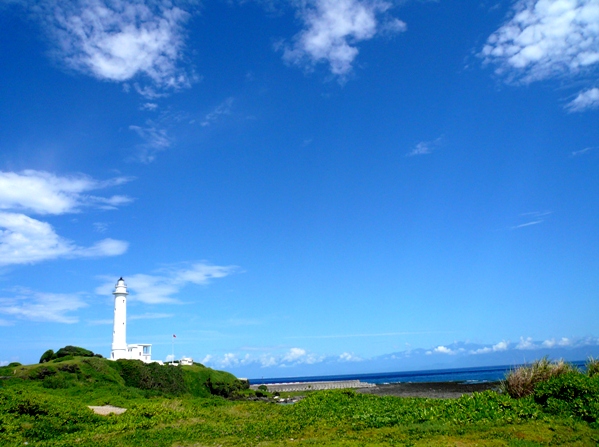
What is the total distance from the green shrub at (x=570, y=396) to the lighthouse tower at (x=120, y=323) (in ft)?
195

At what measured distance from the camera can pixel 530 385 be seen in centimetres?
2089

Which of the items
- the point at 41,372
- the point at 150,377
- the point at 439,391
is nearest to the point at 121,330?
the point at 150,377

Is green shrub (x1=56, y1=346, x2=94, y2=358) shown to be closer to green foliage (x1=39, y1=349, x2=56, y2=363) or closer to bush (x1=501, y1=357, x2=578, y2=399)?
green foliage (x1=39, y1=349, x2=56, y2=363)

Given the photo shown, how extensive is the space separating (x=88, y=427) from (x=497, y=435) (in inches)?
652

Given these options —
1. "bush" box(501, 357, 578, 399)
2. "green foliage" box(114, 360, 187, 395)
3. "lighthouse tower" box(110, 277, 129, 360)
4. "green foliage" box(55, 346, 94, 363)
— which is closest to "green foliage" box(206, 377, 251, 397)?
"green foliage" box(114, 360, 187, 395)

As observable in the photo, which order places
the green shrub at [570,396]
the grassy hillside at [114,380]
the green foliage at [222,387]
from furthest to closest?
1. the green foliage at [222,387]
2. the grassy hillside at [114,380]
3. the green shrub at [570,396]

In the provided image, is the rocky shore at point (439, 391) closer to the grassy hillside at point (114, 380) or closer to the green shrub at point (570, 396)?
the grassy hillside at point (114, 380)

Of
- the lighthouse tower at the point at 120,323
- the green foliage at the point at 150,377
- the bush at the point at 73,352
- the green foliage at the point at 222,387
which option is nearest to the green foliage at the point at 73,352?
the bush at the point at 73,352

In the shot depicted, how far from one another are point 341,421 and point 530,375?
9.33 meters

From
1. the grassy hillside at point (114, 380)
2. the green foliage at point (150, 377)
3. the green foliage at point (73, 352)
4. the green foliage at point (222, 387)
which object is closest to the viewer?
the grassy hillside at point (114, 380)

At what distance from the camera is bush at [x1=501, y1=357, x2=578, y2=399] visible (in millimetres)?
20923

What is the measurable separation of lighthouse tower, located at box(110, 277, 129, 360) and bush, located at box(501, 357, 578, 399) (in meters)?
57.1

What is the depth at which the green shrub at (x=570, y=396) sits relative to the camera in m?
16.4

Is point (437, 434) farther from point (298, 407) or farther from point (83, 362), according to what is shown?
point (83, 362)
